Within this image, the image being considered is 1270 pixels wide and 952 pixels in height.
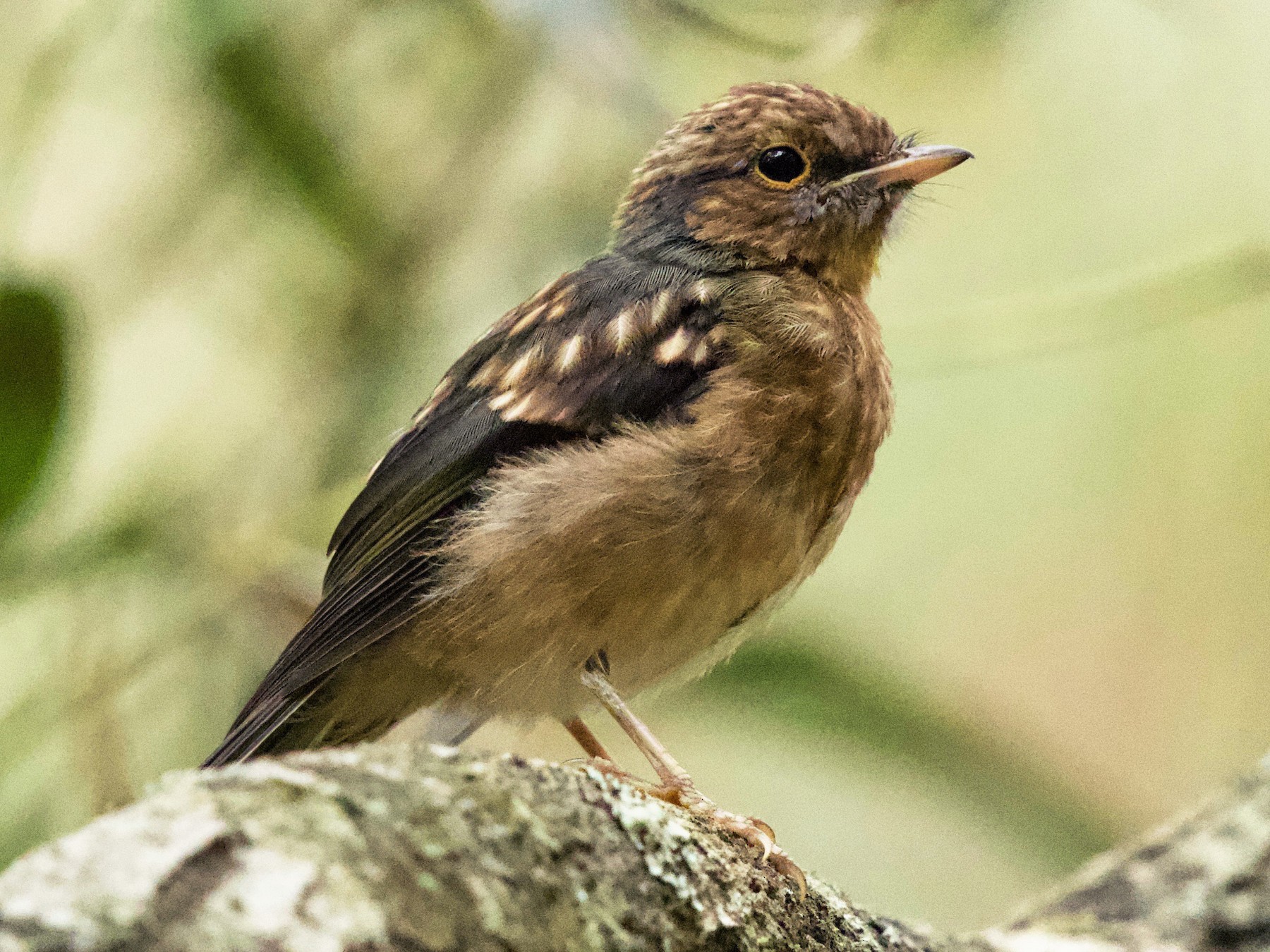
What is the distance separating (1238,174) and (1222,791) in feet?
10.3

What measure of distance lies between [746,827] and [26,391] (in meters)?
1.97

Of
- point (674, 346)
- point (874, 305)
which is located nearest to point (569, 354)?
point (674, 346)

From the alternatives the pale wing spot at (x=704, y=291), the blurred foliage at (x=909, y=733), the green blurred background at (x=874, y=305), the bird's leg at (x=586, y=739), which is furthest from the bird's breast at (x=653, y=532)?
the blurred foliage at (x=909, y=733)

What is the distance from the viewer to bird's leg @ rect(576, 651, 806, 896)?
208cm

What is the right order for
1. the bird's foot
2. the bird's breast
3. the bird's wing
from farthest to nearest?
1. the bird's wing
2. the bird's breast
3. the bird's foot

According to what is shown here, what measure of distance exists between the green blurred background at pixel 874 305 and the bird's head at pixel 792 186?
10.0 inches

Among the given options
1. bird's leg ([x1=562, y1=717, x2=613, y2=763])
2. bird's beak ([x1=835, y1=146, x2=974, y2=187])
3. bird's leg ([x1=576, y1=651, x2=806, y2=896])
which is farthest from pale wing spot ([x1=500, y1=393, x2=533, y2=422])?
bird's beak ([x1=835, y1=146, x2=974, y2=187])

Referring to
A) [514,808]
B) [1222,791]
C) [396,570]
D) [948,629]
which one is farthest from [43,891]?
[948,629]

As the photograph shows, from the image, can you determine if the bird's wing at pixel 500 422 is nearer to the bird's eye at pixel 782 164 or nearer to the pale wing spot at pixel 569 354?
the pale wing spot at pixel 569 354

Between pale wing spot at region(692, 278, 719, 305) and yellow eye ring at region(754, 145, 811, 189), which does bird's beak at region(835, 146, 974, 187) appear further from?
pale wing spot at region(692, 278, 719, 305)

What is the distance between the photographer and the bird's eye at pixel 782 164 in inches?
117

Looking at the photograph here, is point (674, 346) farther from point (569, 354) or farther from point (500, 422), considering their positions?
point (500, 422)

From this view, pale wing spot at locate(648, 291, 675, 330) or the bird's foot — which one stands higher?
pale wing spot at locate(648, 291, 675, 330)

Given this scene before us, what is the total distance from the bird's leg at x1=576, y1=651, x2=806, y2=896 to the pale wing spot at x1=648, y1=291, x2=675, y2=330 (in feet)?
2.43
